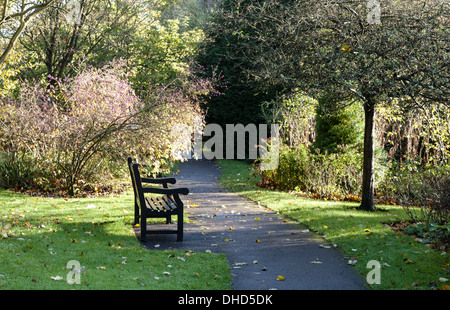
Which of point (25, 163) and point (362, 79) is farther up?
point (362, 79)

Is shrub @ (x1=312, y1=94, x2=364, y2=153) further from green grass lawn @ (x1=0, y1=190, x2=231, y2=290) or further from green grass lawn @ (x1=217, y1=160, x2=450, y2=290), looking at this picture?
green grass lawn @ (x1=0, y1=190, x2=231, y2=290)

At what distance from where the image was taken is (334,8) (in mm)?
8016

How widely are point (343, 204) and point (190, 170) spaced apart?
8423 mm

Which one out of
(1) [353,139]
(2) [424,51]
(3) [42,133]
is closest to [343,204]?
(1) [353,139]

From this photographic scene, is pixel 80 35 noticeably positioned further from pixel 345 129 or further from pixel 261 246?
pixel 261 246

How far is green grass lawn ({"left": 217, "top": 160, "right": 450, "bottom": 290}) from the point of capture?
195 inches

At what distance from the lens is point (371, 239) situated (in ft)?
21.7

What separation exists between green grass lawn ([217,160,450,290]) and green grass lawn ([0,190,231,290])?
1.87 metres

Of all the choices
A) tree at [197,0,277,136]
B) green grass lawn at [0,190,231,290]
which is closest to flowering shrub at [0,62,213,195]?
green grass lawn at [0,190,231,290]

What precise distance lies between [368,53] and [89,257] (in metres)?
5.16

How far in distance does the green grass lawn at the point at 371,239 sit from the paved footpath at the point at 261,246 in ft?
0.83

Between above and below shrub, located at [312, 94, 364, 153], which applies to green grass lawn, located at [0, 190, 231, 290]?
below

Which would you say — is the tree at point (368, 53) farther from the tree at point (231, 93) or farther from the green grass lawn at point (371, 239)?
the tree at point (231, 93)

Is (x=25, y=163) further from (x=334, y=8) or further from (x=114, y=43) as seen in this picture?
(x=334, y=8)
